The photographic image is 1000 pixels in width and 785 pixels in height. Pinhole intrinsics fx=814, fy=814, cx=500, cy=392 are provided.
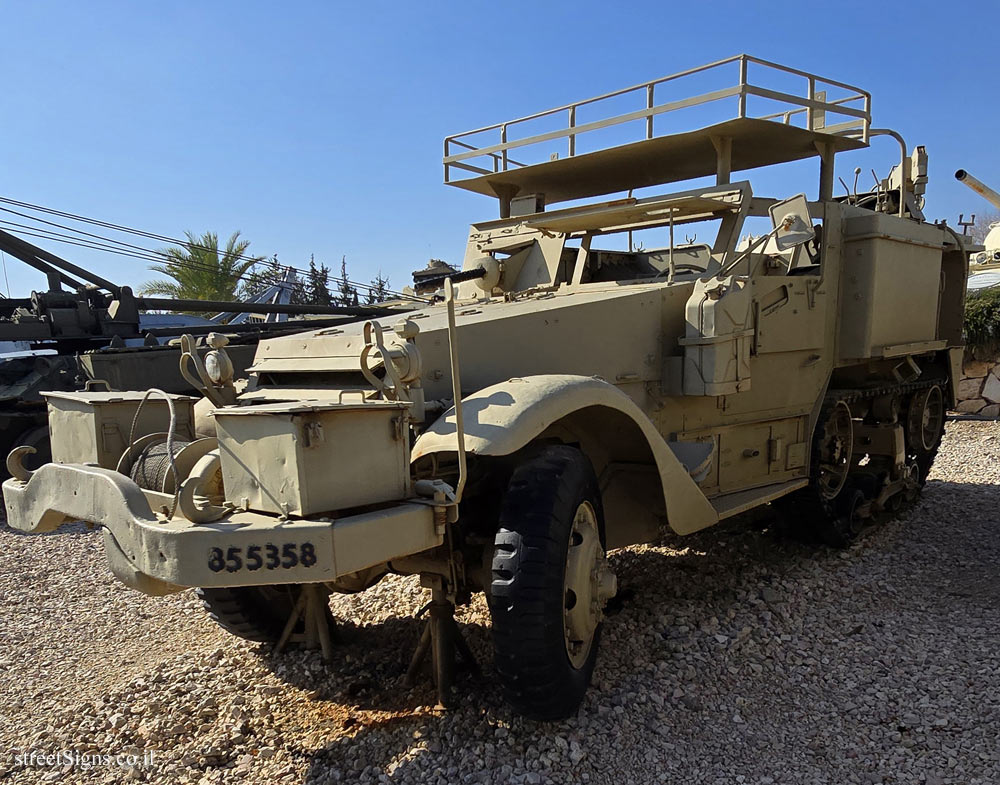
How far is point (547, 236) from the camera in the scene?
4785 mm

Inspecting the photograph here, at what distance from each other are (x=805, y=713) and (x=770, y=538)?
8.47 feet

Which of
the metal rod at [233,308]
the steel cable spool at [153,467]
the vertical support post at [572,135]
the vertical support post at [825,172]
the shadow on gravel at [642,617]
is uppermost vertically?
the vertical support post at [572,135]

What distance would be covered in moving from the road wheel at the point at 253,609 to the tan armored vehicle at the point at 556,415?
0.01m

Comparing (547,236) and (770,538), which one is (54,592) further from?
(770,538)

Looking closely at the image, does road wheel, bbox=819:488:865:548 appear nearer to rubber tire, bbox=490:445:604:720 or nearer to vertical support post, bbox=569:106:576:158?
vertical support post, bbox=569:106:576:158

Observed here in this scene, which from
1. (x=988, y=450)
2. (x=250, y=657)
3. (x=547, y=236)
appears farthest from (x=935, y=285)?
(x=250, y=657)

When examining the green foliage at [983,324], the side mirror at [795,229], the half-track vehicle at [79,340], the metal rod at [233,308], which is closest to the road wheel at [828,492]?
the side mirror at [795,229]

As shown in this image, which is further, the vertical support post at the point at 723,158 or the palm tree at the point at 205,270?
the palm tree at the point at 205,270

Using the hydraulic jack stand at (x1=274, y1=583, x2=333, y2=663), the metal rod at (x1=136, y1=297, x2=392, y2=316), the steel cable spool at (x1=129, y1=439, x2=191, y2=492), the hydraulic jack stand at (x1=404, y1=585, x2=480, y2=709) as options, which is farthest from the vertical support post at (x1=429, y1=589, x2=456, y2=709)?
the metal rod at (x1=136, y1=297, x2=392, y2=316)

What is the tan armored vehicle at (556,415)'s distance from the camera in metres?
2.44

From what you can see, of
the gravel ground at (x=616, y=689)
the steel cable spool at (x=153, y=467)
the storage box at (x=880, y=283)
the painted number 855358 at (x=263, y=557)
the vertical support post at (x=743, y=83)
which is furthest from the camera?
the storage box at (x=880, y=283)

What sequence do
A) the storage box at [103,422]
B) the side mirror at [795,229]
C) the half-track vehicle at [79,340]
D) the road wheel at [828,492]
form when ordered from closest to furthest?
the storage box at [103,422] < the side mirror at [795,229] < the road wheel at [828,492] < the half-track vehicle at [79,340]

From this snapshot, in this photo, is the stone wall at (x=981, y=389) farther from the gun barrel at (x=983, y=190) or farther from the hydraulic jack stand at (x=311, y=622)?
the hydraulic jack stand at (x=311, y=622)

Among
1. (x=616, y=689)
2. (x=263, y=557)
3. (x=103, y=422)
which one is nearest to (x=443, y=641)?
(x=616, y=689)
